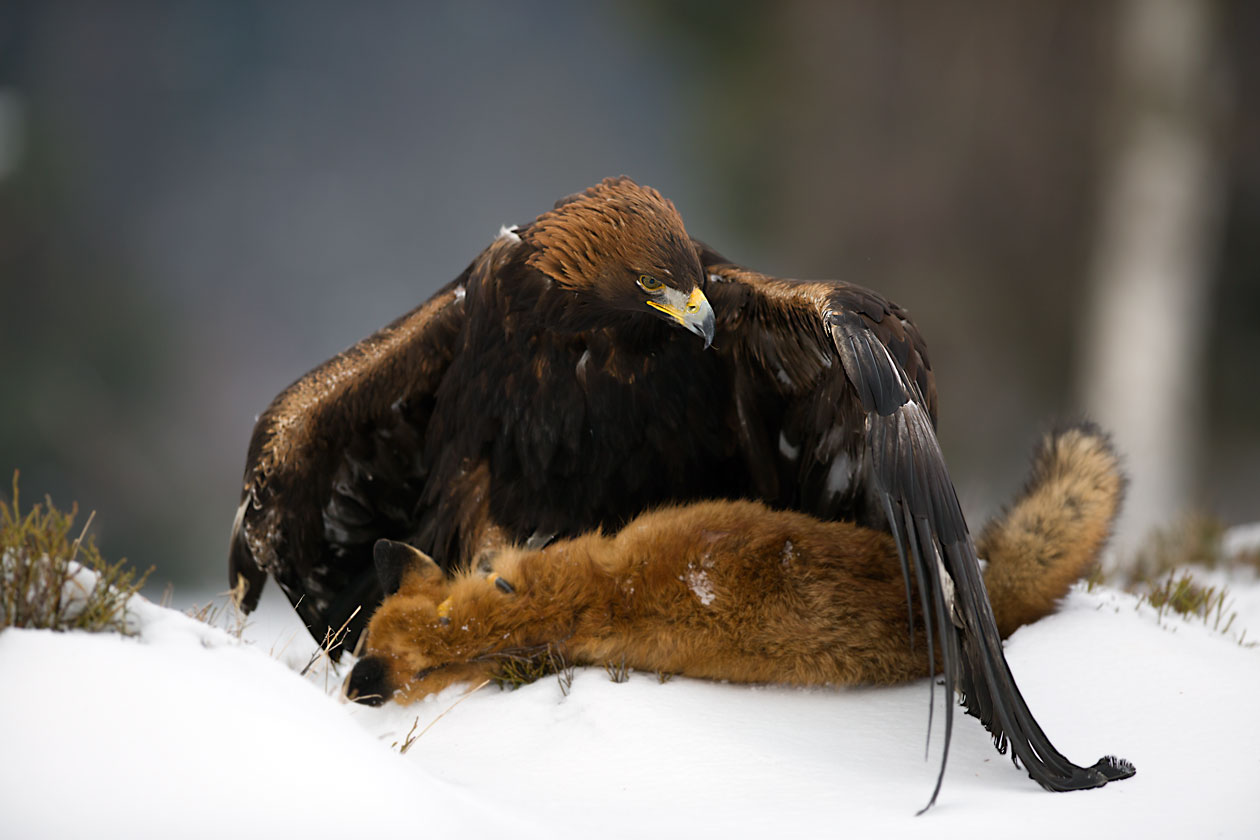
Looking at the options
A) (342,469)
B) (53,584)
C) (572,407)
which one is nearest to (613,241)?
(572,407)

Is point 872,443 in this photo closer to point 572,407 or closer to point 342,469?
point 572,407

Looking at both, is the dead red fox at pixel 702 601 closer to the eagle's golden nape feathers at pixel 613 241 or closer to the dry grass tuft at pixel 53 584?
the eagle's golden nape feathers at pixel 613 241

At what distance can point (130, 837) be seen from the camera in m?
1.42

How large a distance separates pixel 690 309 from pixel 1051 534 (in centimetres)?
112

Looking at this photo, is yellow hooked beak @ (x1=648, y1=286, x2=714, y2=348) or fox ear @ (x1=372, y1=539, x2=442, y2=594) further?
fox ear @ (x1=372, y1=539, x2=442, y2=594)

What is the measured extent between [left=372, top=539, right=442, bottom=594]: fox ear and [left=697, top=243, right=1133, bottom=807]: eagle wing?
3.32 ft

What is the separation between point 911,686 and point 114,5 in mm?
12871

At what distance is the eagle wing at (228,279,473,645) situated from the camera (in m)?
3.49

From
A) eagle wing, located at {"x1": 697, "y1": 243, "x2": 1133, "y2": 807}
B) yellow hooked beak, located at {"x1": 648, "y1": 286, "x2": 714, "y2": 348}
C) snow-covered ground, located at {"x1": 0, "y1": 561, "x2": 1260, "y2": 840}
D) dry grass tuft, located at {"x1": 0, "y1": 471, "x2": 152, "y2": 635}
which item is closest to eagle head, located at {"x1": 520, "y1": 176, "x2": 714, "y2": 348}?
yellow hooked beak, located at {"x1": 648, "y1": 286, "x2": 714, "y2": 348}

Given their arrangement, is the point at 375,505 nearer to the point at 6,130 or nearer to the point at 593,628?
the point at 593,628

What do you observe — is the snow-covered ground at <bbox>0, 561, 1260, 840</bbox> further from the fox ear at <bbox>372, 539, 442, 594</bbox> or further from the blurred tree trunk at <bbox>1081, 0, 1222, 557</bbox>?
the blurred tree trunk at <bbox>1081, 0, 1222, 557</bbox>

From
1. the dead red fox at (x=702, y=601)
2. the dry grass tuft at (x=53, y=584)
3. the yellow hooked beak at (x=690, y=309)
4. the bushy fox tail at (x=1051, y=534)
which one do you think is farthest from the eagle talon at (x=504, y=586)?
the bushy fox tail at (x=1051, y=534)

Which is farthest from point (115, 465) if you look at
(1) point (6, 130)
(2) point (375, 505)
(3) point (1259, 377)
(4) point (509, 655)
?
(3) point (1259, 377)

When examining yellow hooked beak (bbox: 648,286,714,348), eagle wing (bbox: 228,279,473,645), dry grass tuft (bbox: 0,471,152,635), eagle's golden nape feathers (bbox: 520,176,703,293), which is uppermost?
eagle's golden nape feathers (bbox: 520,176,703,293)
